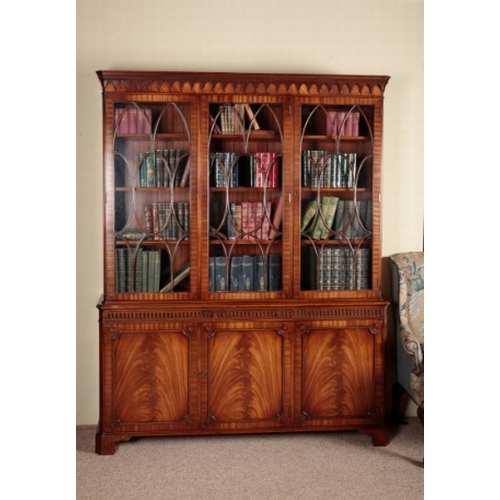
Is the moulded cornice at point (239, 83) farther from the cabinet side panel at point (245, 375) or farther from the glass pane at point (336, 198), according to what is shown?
the cabinet side panel at point (245, 375)

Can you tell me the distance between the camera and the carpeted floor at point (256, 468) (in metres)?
3.30

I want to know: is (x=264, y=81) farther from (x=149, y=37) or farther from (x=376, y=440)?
(x=376, y=440)

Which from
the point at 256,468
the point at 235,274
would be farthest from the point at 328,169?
the point at 256,468

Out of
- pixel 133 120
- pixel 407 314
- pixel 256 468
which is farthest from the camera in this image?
pixel 407 314

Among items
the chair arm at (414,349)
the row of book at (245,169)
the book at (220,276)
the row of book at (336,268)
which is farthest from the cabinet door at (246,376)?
the row of book at (245,169)

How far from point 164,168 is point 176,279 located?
641 millimetres

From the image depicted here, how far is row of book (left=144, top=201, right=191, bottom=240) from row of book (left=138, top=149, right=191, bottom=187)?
0.40 ft

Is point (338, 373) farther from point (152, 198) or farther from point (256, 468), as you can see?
point (152, 198)

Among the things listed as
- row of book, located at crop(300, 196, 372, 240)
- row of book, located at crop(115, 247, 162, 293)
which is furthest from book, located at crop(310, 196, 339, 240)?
row of book, located at crop(115, 247, 162, 293)

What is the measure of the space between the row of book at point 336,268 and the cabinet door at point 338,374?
25cm

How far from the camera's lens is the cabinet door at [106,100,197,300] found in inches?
152

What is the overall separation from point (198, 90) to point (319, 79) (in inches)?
27.7

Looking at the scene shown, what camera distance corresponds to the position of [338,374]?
402 cm
